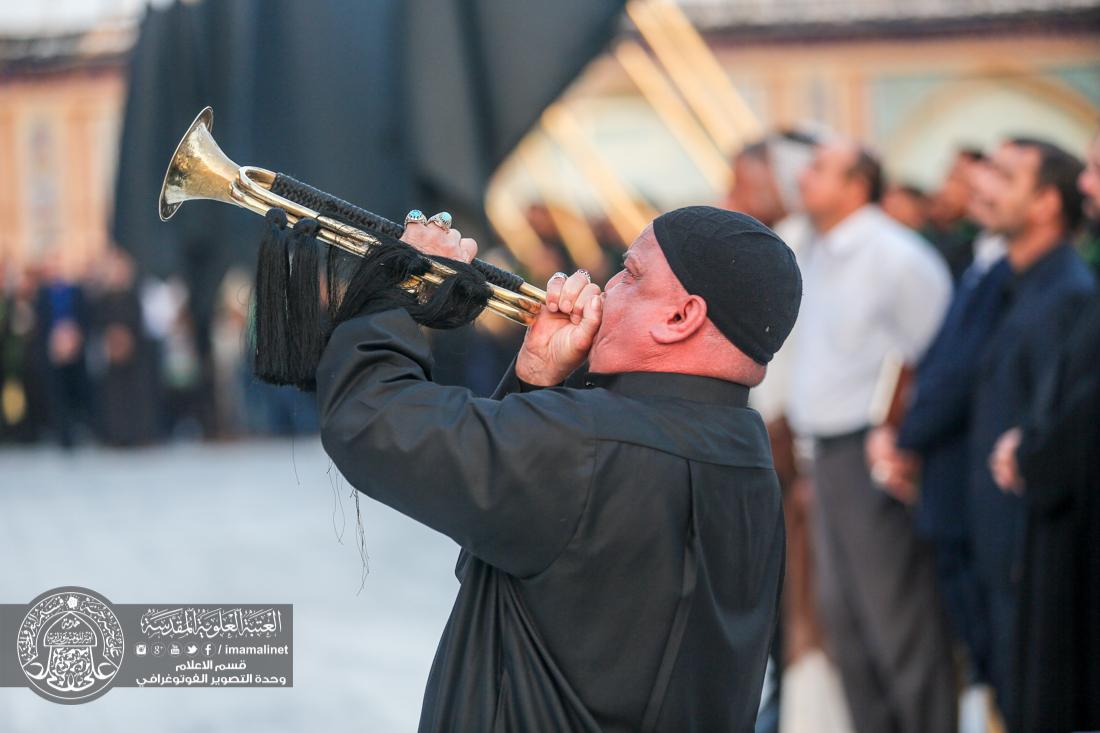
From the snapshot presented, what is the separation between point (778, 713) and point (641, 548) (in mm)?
3536

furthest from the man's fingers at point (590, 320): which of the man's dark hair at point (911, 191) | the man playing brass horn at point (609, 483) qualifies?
the man's dark hair at point (911, 191)

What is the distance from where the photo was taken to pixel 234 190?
2.37 metres

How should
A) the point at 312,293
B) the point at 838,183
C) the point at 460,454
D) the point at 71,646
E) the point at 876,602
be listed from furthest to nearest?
the point at 838,183 → the point at 876,602 → the point at 71,646 → the point at 312,293 → the point at 460,454

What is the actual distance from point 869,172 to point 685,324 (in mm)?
3488

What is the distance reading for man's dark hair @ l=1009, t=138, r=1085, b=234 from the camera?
4754mm

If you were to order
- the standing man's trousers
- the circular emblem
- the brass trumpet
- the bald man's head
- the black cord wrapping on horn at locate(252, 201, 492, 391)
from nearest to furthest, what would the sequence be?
the black cord wrapping on horn at locate(252, 201, 492, 391) < the brass trumpet < the circular emblem < the standing man's trousers < the bald man's head

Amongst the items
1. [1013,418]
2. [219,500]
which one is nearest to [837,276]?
[1013,418]

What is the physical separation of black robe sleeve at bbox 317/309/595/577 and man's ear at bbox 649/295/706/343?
20cm

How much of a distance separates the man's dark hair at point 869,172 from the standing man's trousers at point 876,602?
94 cm

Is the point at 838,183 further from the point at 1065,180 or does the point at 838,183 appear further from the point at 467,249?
the point at 467,249

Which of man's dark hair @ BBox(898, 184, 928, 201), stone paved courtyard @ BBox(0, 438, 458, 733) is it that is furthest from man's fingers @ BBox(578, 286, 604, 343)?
man's dark hair @ BBox(898, 184, 928, 201)

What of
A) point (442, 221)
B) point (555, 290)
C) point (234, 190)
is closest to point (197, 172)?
point (234, 190)

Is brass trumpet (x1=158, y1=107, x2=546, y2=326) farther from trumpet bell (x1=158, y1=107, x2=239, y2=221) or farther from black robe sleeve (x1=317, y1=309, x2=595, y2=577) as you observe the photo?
black robe sleeve (x1=317, y1=309, x2=595, y2=577)

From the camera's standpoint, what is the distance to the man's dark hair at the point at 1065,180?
15.6 ft
